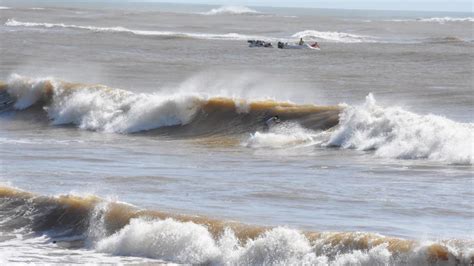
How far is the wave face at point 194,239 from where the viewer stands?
12844mm

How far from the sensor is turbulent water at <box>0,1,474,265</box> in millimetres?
13977

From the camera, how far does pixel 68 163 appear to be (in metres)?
21.3

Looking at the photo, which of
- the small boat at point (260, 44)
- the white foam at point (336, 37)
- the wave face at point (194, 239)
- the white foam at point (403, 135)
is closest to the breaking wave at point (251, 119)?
the white foam at point (403, 135)

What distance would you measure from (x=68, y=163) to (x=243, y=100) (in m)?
9.50

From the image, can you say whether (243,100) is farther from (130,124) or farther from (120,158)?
(120,158)

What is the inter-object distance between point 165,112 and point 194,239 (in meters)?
16.3

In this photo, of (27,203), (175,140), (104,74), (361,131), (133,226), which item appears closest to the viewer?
(133,226)

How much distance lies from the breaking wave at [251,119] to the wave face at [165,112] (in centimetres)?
3

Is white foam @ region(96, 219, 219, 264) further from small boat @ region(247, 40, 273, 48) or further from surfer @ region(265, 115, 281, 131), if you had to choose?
small boat @ region(247, 40, 273, 48)

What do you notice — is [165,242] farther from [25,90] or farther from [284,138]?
[25,90]

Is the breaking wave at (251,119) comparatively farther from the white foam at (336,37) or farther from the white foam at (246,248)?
the white foam at (336,37)

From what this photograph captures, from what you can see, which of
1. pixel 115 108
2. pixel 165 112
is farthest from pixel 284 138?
pixel 115 108

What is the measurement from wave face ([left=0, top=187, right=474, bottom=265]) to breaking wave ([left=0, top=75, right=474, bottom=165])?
8455 mm

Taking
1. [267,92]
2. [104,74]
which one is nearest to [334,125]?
[267,92]
